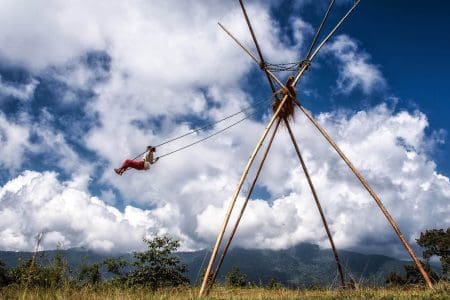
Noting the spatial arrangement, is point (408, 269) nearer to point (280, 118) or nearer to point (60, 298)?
point (280, 118)

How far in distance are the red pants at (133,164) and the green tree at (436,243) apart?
199 ft

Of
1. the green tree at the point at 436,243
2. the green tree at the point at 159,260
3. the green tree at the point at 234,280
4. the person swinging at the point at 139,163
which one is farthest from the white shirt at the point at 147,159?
Result: the green tree at the point at 436,243

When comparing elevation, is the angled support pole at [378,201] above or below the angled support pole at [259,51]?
below

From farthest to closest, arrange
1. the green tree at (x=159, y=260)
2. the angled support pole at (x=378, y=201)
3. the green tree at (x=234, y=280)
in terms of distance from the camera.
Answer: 1. the green tree at (x=159, y=260)
2. the green tree at (x=234, y=280)
3. the angled support pole at (x=378, y=201)

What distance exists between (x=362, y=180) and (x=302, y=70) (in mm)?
4395

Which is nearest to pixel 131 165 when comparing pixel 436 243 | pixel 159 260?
pixel 159 260

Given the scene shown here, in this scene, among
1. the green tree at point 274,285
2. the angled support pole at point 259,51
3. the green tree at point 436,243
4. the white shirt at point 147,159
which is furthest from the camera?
the green tree at point 436,243

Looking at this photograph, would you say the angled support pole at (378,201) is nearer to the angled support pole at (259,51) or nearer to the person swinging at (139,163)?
the angled support pole at (259,51)

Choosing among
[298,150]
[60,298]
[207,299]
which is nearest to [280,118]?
[298,150]

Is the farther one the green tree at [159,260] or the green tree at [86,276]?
the green tree at [159,260]

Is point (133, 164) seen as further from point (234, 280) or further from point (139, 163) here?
point (234, 280)

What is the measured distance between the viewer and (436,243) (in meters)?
61.3

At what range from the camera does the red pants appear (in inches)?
464

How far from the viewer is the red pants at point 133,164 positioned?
11.8 meters
